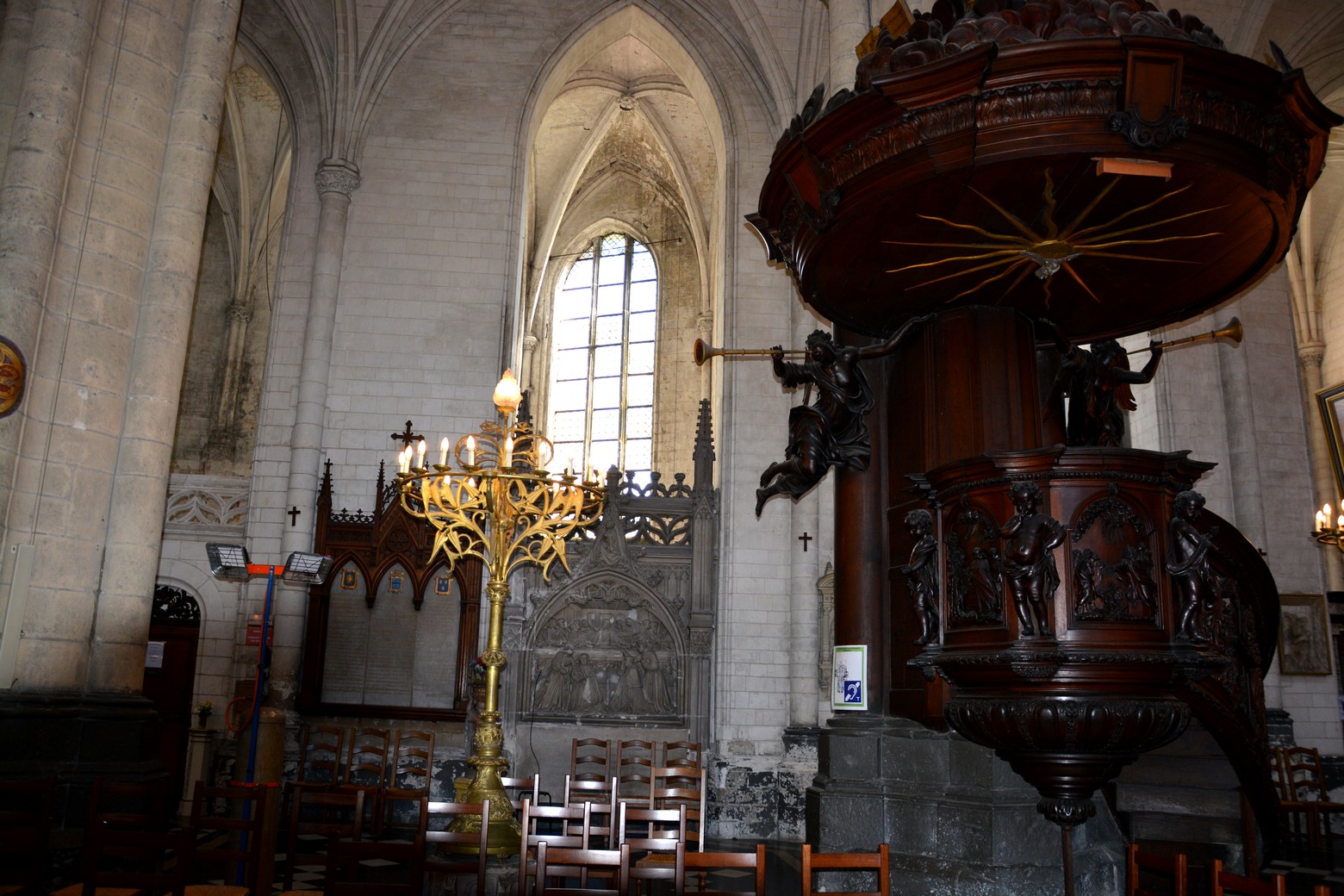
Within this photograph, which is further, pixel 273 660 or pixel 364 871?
Answer: pixel 273 660

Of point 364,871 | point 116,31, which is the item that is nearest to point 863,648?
point 364,871

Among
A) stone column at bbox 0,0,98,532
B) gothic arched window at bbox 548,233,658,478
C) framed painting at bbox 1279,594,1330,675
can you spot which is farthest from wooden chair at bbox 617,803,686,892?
gothic arched window at bbox 548,233,658,478

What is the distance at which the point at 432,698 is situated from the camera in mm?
10719

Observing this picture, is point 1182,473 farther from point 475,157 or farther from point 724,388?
point 475,157

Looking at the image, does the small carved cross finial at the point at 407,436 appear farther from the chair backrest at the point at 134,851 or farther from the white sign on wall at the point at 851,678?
the chair backrest at the point at 134,851

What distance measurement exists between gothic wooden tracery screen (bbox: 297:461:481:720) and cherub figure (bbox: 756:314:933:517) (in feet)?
19.4

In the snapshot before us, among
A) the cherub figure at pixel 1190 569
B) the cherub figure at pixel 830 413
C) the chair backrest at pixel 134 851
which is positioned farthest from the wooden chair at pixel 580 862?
the cherub figure at pixel 830 413

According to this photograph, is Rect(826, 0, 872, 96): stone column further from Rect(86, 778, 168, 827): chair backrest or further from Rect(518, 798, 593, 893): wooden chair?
Rect(86, 778, 168, 827): chair backrest

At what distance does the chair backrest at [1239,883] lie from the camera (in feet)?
10.2

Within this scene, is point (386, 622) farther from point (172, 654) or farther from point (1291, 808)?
point (1291, 808)

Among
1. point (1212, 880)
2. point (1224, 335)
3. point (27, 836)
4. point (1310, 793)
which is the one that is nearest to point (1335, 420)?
point (1310, 793)

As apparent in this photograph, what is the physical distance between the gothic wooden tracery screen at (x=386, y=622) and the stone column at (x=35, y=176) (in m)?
5.29

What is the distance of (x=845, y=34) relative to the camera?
8008mm

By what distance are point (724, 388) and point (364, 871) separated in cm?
656
